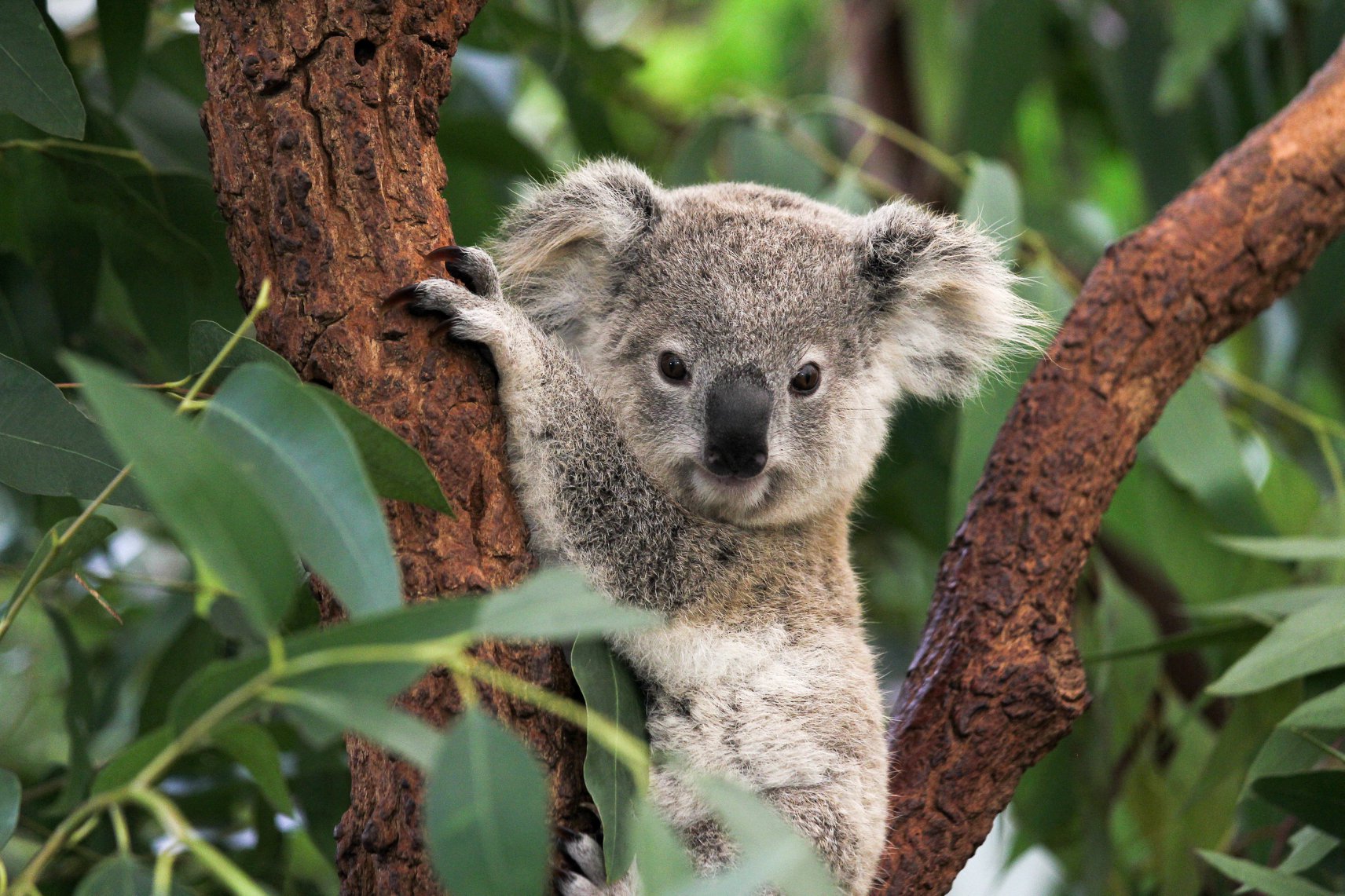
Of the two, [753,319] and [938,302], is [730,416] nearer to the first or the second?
[753,319]

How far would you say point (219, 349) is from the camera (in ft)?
5.07

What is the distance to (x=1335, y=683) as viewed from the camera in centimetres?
237

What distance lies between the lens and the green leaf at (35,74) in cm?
171

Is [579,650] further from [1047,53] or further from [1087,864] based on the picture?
[1047,53]

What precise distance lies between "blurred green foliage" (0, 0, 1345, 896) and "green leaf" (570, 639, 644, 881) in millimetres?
389

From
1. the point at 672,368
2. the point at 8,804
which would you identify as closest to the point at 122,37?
the point at 672,368

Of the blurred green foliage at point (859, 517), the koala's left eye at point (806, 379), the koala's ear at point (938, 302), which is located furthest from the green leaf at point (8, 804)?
the koala's ear at point (938, 302)

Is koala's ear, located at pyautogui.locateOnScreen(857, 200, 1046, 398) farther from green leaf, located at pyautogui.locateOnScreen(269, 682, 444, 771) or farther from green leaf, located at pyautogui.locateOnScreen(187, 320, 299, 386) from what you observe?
green leaf, located at pyautogui.locateOnScreen(269, 682, 444, 771)

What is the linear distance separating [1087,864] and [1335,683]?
73cm

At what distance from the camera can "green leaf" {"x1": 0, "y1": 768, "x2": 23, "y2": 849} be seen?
138cm

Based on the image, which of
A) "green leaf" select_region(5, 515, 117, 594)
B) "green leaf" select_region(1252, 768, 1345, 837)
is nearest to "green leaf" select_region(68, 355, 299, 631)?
"green leaf" select_region(5, 515, 117, 594)

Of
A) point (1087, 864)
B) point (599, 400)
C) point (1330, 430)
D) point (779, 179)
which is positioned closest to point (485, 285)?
point (599, 400)

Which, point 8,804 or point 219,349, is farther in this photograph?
point 219,349

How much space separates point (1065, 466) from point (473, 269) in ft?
3.83
